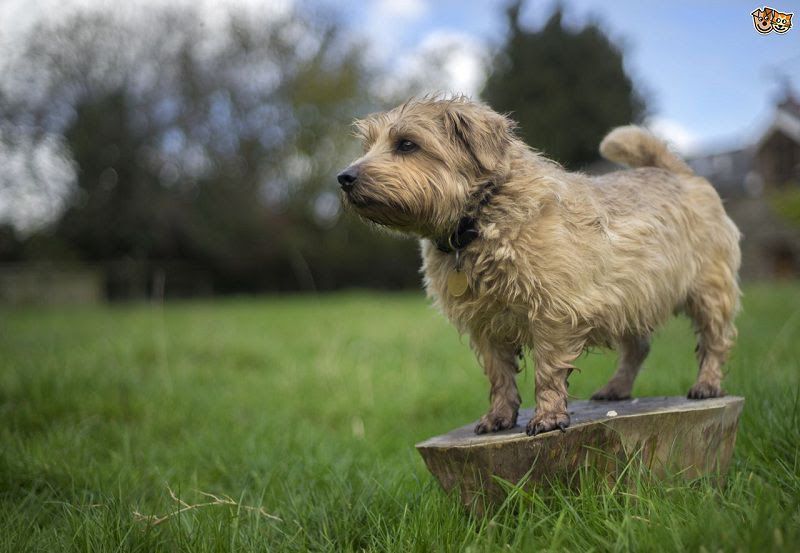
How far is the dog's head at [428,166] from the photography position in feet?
10.4

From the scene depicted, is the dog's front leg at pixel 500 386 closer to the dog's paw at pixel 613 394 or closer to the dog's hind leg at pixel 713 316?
the dog's paw at pixel 613 394

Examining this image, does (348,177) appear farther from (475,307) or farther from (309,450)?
(309,450)

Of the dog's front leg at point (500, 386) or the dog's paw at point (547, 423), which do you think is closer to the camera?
the dog's paw at point (547, 423)

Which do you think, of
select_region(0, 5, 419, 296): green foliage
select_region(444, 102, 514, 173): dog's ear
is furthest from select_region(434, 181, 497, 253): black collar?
select_region(0, 5, 419, 296): green foliage

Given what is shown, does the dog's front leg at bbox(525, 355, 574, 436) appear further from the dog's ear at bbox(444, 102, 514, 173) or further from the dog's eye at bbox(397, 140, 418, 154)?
the dog's eye at bbox(397, 140, 418, 154)

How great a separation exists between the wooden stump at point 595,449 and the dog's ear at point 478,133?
4.20 ft

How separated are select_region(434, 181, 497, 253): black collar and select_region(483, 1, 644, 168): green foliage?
57.2ft

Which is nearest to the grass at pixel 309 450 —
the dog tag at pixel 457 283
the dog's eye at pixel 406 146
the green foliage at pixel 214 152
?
the dog tag at pixel 457 283

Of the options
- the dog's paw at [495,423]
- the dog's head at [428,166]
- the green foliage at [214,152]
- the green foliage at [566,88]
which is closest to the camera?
the dog's head at [428,166]

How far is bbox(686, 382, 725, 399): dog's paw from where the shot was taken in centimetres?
376

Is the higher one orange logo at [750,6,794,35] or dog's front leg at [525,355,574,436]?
orange logo at [750,6,794,35]

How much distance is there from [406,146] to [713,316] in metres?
2.01

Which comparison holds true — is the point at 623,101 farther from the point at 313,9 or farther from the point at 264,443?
the point at 264,443

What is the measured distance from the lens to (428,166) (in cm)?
327
